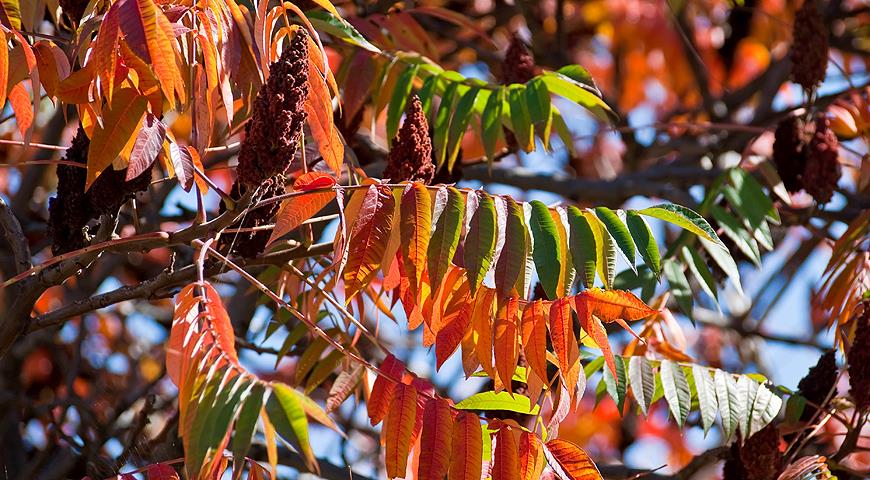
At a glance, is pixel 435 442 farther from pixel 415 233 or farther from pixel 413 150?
pixel 413 150

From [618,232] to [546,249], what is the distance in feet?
0.59

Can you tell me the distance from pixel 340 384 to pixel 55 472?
1.15 m

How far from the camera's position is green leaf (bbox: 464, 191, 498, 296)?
2.11 m

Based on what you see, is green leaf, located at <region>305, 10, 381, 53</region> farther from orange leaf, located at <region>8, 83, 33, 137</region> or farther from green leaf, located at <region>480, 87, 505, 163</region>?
orange leaf, located at <region>8, 83, 33, 137</region>

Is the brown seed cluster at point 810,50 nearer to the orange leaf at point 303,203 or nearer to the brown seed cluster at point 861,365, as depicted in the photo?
the brown seed cluster at point 861,365

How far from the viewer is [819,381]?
3.04m

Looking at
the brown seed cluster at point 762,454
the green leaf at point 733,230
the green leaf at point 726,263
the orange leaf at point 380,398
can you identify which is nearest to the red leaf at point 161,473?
the orange leaf at point 380,398

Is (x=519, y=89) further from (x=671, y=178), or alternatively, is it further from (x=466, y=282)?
(x=671, y=178)

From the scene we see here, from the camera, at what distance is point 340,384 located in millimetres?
2924

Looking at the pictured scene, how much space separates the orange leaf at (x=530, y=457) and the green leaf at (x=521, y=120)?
0.90 metres

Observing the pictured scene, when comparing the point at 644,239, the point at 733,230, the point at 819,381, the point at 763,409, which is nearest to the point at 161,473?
the point at 644,239

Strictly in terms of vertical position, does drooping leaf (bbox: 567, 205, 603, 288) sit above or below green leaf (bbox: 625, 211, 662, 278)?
below

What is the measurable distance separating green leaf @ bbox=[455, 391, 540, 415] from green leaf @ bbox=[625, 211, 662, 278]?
444 millimetres

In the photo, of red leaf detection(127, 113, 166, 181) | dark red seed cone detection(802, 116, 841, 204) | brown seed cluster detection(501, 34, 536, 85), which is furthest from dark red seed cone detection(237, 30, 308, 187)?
dark red seed cone detection(802, 116, 841, 204)
